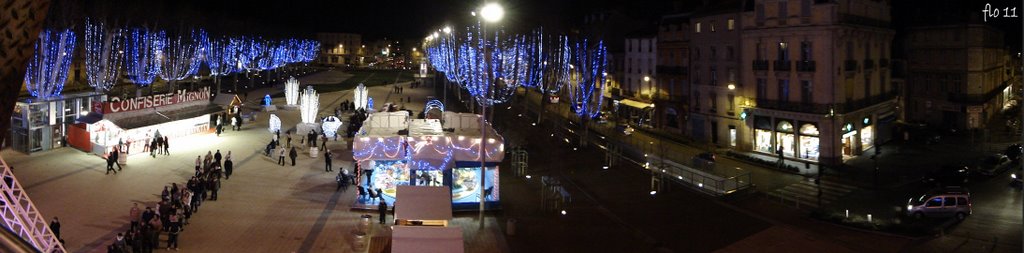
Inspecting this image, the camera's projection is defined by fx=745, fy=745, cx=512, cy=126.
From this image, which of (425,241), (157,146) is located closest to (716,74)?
(157,146)

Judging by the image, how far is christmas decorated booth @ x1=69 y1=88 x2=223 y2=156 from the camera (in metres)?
38.1

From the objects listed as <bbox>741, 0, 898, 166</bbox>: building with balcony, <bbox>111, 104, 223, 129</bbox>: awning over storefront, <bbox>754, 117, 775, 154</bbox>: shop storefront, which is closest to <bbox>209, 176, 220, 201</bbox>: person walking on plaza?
<bbox>111, 104, 223, 129</bbox>: awning over storefront

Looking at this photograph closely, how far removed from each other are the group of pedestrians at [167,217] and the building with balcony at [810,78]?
1092 inches

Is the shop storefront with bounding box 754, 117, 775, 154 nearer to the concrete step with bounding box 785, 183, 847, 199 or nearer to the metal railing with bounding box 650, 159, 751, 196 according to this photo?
the concrete step with bounding box 785, 183, 847, 199

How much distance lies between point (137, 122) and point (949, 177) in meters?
40.3

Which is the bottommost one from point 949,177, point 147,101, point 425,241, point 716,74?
point 425,241

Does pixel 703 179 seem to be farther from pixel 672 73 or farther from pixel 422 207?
pixel 672 73

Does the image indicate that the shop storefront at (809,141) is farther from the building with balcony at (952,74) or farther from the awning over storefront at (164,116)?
the awning over storefront at (164,116)

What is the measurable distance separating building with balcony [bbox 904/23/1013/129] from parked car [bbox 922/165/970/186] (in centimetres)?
1873

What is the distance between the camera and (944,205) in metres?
26.9

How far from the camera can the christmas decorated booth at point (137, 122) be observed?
38125 millimetres

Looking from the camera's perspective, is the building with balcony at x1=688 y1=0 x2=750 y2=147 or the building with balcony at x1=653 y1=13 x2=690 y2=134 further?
the building with balcony at x1=653 y1=13 x2=690 y2=134

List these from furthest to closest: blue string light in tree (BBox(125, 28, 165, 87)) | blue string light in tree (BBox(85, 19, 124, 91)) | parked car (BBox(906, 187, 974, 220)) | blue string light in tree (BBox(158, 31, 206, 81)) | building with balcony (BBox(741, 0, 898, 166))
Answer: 1. blue string light in tree (BBox(158, 31, 206, 81))
2. blue string light in tree (BBox(125, 28, 165, 87))
3. blue string light in tree (BBox(85, 19, 124, 91))
4. building with balcony (BBox(741, 0, 898, 166))
5. parked car (BBox(906, 187, 974, 220))

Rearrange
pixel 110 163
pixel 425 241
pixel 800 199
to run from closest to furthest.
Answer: pixel 425 241 < pixel 800 199 < pixel 110 163
